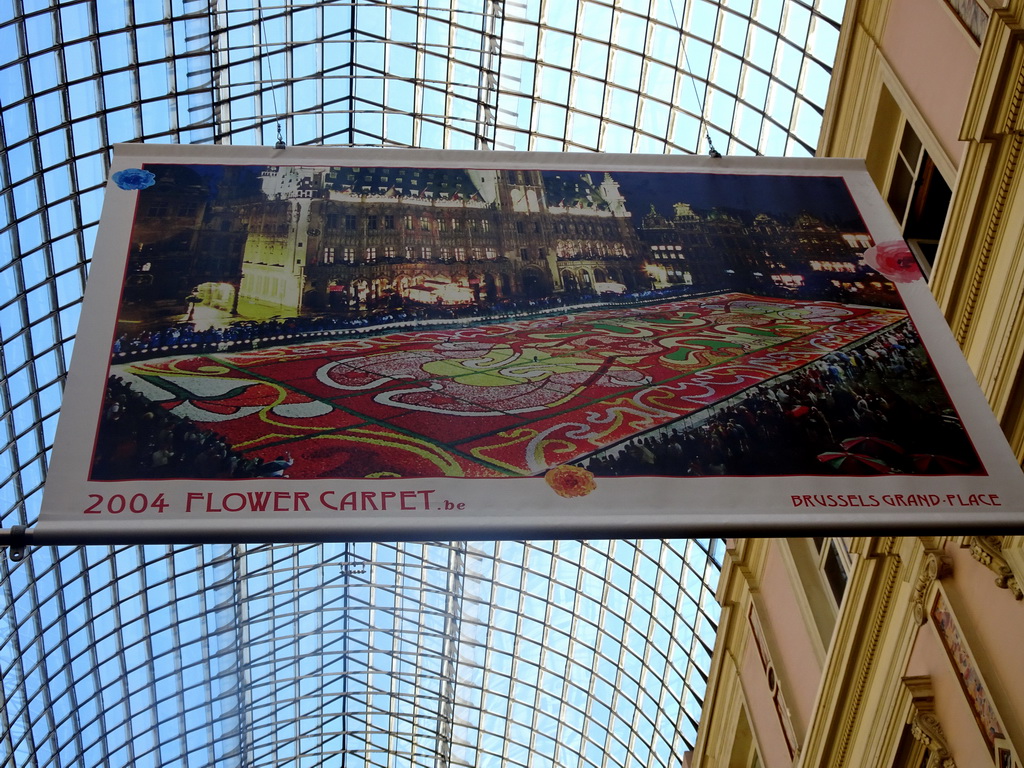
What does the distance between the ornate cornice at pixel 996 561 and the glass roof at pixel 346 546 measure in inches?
371

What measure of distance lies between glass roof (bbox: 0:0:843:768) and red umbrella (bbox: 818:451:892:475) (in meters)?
12.7

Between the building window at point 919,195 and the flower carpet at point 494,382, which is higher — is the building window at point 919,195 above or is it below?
above

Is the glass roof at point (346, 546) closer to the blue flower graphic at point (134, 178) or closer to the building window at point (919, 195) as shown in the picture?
the building window at point (919, 195)

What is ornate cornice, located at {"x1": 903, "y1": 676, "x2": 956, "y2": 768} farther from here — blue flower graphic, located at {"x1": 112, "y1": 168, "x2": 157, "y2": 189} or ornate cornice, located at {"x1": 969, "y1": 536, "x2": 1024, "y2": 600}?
blue flower graphic, located at {"x1": 112, "y1": 168, "x2": 157, "y2": 189}

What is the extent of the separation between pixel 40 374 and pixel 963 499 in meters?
25.5

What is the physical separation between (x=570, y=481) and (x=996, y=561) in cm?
752

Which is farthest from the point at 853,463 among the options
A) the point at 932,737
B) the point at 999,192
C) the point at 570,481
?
the point at 932,737

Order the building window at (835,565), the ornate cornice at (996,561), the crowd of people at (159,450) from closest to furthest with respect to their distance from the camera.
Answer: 1. the crowd of people at (159,450)
2. the ornate cornice at (996,561)
3. the building window at (835,565)

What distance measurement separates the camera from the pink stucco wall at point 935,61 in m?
14.0

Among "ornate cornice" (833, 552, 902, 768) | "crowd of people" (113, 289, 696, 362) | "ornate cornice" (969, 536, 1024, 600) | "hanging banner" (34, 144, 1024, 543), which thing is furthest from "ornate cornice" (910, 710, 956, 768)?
"crowd of people" (113, 289, 696, 362)

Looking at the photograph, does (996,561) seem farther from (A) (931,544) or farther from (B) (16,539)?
(B) (16,539)

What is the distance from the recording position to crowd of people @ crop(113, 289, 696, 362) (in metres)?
8.71

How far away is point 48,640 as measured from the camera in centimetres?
3297

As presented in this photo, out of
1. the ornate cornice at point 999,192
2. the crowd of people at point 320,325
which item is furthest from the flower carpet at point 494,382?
the ornate cornice at point 999,192
